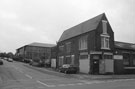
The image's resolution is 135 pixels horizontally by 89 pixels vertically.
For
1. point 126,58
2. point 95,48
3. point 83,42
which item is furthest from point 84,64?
point 126,58

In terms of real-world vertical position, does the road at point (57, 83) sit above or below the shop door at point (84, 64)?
below

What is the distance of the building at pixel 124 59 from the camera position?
36438mm

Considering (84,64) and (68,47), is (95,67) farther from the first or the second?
(68,47)

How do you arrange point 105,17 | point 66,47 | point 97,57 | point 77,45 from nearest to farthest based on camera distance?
point 97,57
point 105,17
point 77,45
point 66,47

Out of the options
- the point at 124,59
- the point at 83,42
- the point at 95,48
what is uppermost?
the point at 83,42

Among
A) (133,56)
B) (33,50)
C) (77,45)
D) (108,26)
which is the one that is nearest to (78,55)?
(77,45)

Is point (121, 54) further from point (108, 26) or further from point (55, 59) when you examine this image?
point (55, 59)

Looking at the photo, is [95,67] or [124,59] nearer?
[95,67]

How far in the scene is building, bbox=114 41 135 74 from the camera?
120 ft

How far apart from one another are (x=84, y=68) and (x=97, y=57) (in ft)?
11.3

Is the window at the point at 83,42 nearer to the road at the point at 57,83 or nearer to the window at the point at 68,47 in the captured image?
the window at the point at 68,47

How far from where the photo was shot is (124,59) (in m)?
39.3

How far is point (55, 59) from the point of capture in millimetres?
49906

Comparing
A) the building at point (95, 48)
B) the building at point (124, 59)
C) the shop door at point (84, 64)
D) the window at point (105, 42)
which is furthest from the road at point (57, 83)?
the building at point (124, 59)
